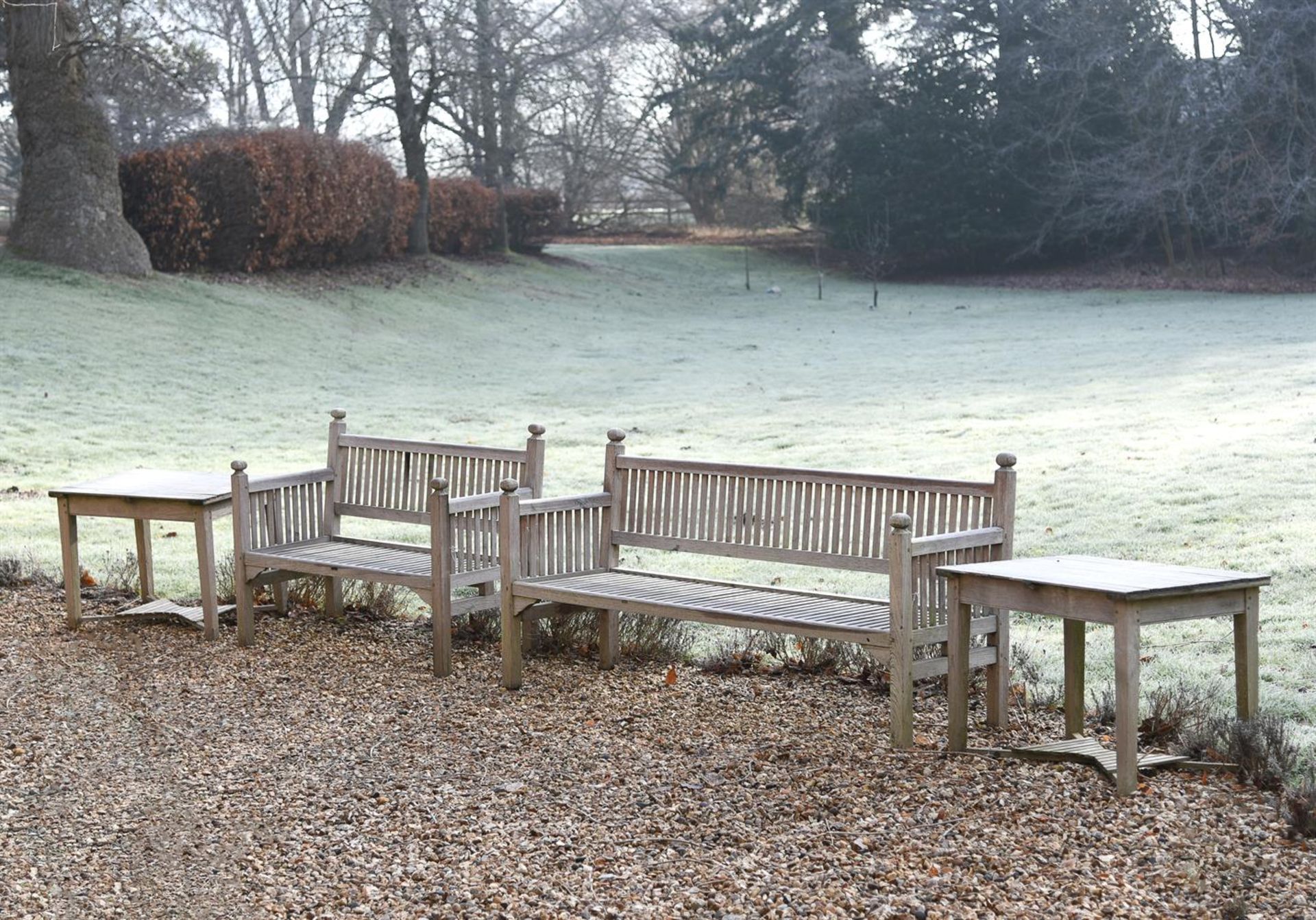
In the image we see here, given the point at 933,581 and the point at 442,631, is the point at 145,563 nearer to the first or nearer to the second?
the point at 442,631

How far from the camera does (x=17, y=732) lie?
4922 mm

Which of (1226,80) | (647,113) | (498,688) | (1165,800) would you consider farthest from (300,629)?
(647,113)

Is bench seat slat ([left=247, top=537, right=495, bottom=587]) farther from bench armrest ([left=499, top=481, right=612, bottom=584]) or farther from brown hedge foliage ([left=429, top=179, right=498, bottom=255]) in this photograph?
brown hedge foliage ([left=429, top=179, right=498, bottom=255])

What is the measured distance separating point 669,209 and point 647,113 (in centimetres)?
533

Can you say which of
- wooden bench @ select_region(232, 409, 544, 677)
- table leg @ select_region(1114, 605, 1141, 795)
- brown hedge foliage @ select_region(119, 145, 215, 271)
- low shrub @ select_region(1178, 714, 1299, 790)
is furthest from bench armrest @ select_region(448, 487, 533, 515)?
brown hedge foliage @ select_region(119, 145, 215, 271)

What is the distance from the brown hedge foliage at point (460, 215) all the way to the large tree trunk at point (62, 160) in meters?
Result: 9.68

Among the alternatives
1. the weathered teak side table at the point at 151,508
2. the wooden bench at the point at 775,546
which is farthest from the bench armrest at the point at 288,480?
the wooden bench at the point at 775,546

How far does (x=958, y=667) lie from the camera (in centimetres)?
446

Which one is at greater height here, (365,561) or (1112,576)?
(1112,576)

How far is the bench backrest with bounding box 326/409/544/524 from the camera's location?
6.23 m

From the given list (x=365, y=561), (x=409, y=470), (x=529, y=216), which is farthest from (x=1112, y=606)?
(x=529, y=216)

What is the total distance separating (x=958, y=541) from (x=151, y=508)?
3549 millimetres

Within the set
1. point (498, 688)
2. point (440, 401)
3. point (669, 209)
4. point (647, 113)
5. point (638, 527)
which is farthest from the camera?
point (669, 209)

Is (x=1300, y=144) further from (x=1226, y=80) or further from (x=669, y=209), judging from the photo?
(x=669, y=209)
